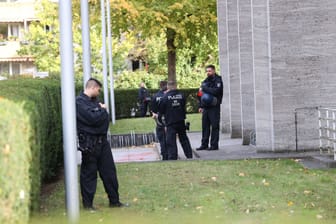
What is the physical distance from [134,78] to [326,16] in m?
33.7

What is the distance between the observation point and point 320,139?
14523mm

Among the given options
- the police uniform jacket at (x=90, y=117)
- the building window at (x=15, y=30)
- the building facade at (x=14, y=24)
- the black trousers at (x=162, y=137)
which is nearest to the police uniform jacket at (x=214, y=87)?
the black trousers at (x=162, y=137)

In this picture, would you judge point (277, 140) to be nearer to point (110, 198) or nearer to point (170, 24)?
point (110, 198)

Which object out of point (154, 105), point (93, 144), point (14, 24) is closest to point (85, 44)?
point (154, 105)

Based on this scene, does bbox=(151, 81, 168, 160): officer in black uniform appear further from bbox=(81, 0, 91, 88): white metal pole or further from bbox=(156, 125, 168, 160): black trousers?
bbox=(81, 0, 91, 88): white metal pole

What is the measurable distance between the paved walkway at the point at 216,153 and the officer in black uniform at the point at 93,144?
5617 millimetres

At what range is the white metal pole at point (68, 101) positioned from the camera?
322 inches

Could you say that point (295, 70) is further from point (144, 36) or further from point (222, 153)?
point (144, 36)

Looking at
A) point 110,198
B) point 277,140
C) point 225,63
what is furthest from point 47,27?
point 110,198

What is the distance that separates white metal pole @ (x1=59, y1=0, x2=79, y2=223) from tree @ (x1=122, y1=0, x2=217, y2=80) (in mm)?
24350

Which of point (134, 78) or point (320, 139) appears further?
point (134, 78)

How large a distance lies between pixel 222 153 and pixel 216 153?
14 centimetres

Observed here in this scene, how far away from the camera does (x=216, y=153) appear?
16625 millimetres

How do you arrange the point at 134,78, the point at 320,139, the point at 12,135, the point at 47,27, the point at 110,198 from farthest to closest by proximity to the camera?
the point at 47,27
the point at 134,78
the point at 320,139
the point at 110,198
the point at 12,135
